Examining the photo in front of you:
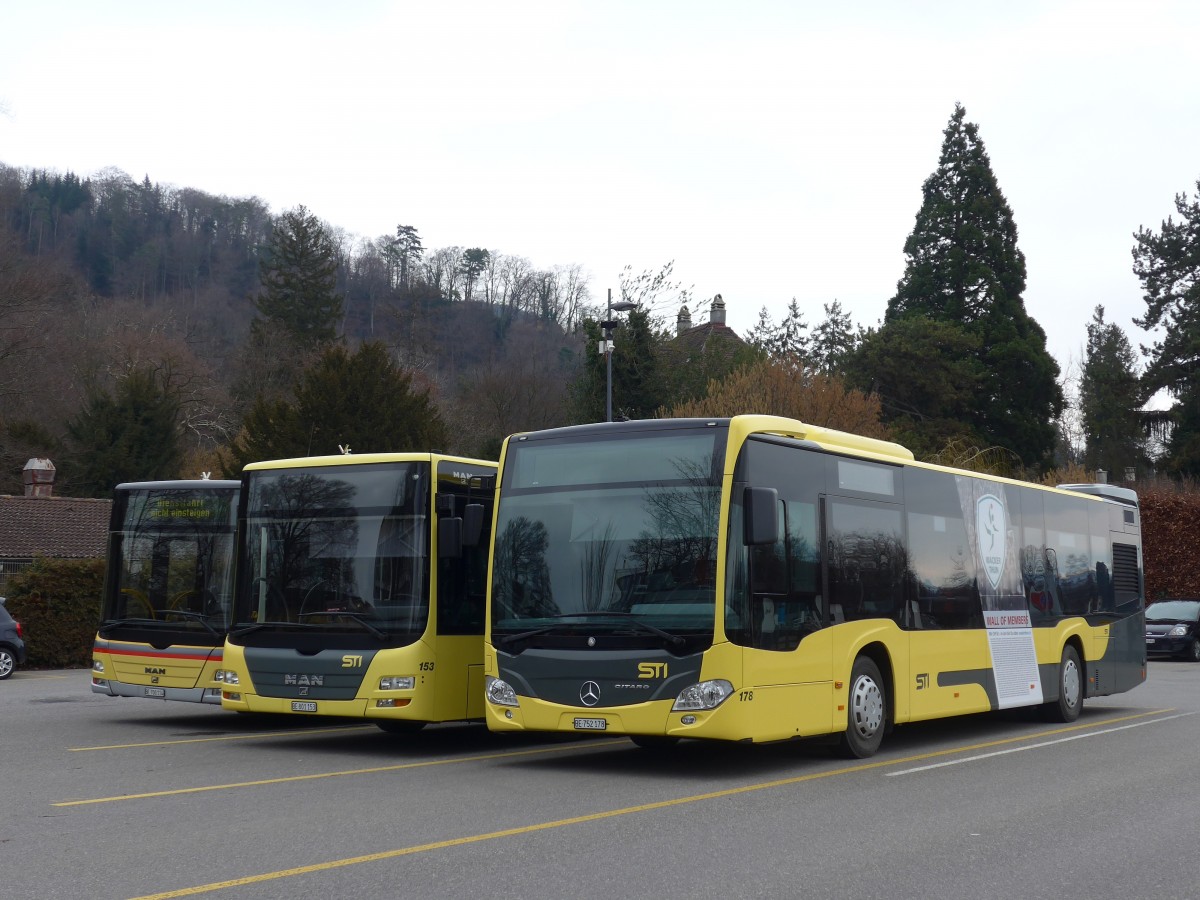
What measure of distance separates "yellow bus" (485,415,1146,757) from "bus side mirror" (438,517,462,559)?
113 centimetres

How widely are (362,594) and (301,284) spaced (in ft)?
246

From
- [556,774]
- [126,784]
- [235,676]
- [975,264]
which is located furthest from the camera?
[975,264]

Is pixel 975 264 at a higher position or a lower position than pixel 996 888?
higher

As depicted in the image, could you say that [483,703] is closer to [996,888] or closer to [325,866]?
[325,866]

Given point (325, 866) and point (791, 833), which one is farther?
point (791, 833)

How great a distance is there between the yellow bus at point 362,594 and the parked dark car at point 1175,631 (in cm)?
2525

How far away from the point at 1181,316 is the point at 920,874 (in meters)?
67.6

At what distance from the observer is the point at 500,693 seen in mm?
12242

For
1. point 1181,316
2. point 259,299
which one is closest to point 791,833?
point 1181,316

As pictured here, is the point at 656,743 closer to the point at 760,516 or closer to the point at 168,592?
the point at 760,516

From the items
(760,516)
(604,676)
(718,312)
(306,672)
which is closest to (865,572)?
(760,516)

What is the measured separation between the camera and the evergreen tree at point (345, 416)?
154 ft

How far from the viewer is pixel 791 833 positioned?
8.81 metres

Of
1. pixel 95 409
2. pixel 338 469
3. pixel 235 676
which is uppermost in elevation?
pixel 95 409
